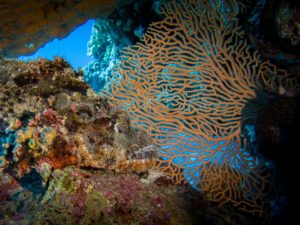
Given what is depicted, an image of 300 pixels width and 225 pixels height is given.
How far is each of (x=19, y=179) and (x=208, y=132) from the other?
3019mm

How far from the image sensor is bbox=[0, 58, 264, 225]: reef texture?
2.34 metres

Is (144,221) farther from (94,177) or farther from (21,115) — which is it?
(21,115)

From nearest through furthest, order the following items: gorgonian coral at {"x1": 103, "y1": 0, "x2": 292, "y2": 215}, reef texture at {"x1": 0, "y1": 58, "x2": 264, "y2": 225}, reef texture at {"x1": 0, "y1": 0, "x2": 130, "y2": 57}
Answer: reef texture at {"x1": 0, "y1": 58, "x2": 264, "y2": 225}
gorgonian coral at {"x1": 103, "y1": 0, "x2": 292, "y2": 215}
reef texture at {"x1": 0, "y1": 0, "x2": 130, "y2": 57}

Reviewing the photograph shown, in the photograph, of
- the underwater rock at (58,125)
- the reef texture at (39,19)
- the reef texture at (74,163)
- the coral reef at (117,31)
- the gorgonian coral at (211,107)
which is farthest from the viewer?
the coral reef at (117,31)

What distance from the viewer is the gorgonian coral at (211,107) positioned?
3.60 metres

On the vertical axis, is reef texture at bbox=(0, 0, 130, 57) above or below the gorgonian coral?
above

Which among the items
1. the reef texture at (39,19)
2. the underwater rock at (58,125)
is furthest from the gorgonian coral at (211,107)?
the reef texture at (39,19)

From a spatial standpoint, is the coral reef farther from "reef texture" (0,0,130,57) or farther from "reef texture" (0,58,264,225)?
"reef texture" (0,58,264,225)

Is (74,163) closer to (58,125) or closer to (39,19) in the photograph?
(58,125)

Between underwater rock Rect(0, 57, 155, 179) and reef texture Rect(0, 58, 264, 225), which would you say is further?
underwater rock Rect(0, 57, 155, 179)

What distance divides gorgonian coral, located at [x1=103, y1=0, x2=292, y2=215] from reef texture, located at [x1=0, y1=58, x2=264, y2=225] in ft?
1.01

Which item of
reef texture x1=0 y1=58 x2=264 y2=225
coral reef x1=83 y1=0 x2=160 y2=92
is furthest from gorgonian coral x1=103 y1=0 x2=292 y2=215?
coral reef x1=83 y1=0 x2=160 y2=92

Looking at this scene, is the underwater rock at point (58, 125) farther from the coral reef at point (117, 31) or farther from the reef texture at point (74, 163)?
the coral reef at point (117, 31)

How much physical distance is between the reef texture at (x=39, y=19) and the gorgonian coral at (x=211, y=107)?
170 centimetres
